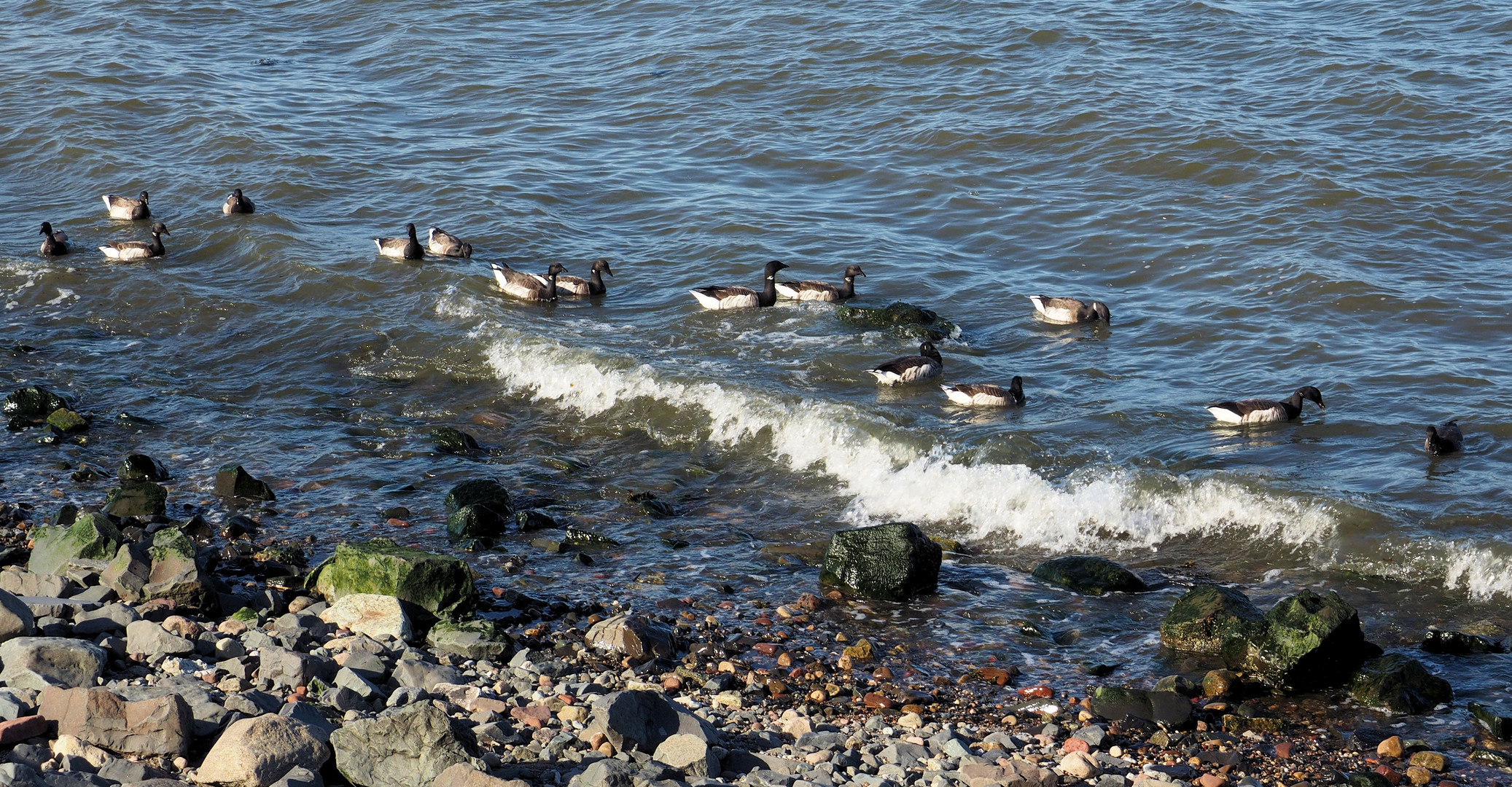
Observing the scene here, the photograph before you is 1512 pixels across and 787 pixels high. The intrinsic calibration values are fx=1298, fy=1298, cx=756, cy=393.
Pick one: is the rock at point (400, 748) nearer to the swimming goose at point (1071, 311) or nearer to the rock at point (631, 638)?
the rock at point (631, 638)

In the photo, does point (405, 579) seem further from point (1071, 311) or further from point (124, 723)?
point (1071, 311)

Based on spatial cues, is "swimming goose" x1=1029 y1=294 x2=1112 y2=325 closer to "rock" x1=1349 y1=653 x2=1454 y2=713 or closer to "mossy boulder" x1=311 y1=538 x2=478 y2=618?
"rock" x1=1349 y1=653 x2=1454 y2=713

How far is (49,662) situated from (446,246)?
40.8 ft

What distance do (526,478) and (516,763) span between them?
5.81m

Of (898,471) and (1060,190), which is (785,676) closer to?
(898,471)

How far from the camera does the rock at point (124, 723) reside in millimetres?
6270

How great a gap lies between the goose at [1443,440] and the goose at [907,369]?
5.03m

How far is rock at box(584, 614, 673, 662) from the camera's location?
844 centimetres

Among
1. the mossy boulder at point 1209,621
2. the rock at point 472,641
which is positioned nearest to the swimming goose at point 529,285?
the rock at point 472,641

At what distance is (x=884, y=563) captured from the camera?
9.68 meters

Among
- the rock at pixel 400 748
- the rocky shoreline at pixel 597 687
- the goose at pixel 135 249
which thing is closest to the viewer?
the rock at pixel 400 748

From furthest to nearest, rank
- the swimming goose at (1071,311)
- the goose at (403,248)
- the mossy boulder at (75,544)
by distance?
the goose at (403,248), the swimming goose at (1071,311), the mossy boulder at (75,544)

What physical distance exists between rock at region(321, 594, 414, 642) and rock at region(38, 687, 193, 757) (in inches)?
82.8

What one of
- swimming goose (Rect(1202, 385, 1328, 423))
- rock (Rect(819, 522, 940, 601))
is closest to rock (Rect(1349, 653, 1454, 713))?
rock (Rect(819, 522, 940, 601))
